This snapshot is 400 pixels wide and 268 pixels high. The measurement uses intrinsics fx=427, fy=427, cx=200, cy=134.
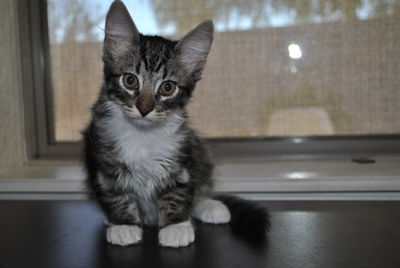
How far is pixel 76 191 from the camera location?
1.54 meters

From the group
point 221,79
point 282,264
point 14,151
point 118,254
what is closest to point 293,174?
point 221,79

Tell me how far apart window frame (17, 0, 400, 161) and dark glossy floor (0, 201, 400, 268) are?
1.37 ft

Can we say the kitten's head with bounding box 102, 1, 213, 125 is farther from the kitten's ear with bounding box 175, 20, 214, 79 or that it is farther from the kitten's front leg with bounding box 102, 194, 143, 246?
the kitten's front leg with bounding box 102, 194, 143, 246

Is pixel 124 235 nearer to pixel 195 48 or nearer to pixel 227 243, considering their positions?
pixel 227 243

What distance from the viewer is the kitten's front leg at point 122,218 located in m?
1.05

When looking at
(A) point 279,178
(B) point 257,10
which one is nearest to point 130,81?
(A) point 279,178

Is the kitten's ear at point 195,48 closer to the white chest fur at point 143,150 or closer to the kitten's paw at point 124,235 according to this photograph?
the white chest fur at point 143,150

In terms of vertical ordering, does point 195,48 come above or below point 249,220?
above

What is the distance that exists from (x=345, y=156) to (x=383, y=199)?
12.6 inches

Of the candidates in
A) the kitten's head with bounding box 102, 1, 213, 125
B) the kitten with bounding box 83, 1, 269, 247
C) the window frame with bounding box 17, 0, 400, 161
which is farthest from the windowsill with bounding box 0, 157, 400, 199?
the kitten's head with bounding box 102, 1, 213, 125

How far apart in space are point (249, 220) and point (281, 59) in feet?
2.66

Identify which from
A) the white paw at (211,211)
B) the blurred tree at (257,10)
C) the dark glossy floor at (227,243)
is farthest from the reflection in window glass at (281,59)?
the white paw at (211,211)

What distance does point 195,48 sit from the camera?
1.09 m

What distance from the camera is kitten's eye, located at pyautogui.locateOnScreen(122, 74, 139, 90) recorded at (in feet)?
3.33
